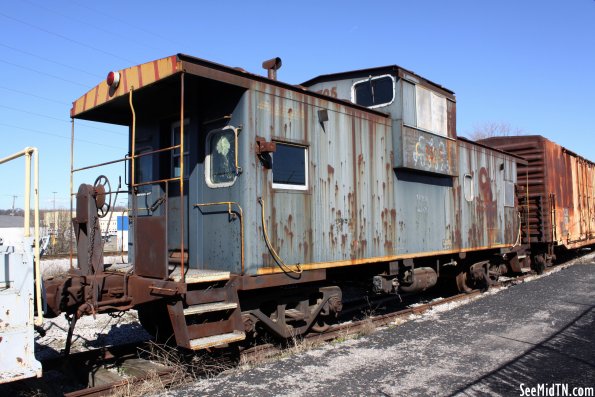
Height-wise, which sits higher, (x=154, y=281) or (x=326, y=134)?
(x=326, y=134)

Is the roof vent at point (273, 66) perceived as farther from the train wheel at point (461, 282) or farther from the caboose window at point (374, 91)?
the train wheel at point (461, 282)

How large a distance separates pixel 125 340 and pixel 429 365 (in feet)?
15.3

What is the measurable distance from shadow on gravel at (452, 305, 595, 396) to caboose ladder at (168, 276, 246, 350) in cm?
242

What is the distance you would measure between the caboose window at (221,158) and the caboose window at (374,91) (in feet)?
11.2

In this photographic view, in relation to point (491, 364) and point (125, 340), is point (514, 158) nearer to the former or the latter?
point (491, 364)

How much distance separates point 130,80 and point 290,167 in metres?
2.21

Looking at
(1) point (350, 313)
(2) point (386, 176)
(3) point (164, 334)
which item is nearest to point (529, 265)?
(1) point (350, 313)

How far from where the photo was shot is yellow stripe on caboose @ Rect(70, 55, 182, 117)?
507cm

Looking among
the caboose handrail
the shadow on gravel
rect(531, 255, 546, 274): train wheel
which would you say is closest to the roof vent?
the caboose handrail

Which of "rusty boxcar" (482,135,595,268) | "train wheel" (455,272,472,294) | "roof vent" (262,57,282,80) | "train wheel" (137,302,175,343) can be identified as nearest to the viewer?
"train wheel" (137,302,175,343)

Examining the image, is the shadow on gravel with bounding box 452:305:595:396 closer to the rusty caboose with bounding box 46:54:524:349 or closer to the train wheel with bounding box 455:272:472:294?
the rusty caboose with bounding box 46:54:524:349

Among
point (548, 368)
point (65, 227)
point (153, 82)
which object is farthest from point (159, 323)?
point (65, 227)

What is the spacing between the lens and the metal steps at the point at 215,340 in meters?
4.93

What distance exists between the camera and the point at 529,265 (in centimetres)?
1378
